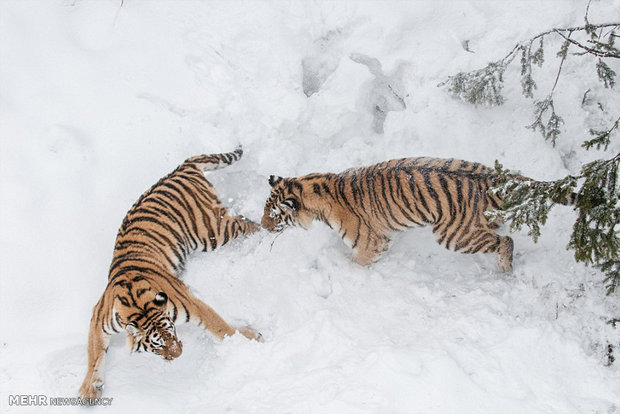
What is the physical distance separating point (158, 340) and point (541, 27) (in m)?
5.84

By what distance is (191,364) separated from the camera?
529cm

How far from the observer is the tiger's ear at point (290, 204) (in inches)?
227

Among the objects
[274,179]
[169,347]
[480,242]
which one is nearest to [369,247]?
[480,242]

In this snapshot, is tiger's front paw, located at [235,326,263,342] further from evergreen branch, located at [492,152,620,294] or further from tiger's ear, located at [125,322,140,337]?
evergreen branch, located at [492,152,620,294]

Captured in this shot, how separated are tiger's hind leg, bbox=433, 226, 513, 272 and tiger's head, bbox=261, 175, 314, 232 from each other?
148 cm

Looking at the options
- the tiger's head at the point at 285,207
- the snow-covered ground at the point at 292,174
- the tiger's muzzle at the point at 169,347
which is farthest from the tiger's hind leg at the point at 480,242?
the tiger's muzzle at the point at 169,347

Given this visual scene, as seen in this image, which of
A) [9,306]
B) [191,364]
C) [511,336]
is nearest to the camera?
[511,336]

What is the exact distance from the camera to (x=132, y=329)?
4.59 meters

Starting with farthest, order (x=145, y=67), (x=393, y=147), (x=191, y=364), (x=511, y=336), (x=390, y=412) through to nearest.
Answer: (x=145, y=67) → (x=393, y=147) → (x=191, y=364) → (x=511, y=336) → (x=390, y=412)

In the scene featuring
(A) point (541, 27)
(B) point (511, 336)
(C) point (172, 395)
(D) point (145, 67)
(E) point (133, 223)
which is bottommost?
(C) point (172, 395)

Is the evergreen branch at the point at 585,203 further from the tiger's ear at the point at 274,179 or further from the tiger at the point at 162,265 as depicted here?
the tiger at the point at 162,265

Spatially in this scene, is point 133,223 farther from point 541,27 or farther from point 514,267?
point 541,27

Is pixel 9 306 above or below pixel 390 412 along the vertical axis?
below

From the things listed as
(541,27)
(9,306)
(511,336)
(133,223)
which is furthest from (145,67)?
(511,336)
